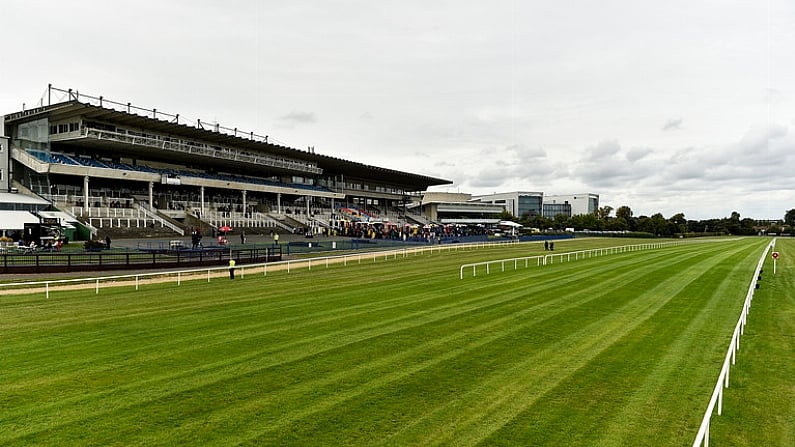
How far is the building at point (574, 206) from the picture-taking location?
186000 millimetres

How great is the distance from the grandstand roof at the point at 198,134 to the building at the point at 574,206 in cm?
10322

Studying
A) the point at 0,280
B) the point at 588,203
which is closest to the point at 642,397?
the point at 0,280

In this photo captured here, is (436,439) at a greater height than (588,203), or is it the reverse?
(588,203)

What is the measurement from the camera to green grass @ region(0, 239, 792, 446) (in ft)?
20.7

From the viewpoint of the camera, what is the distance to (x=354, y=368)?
28.4 feet

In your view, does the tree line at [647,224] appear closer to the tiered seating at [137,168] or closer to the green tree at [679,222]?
the green tree at [679,222]

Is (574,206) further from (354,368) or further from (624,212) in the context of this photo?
(354,368)

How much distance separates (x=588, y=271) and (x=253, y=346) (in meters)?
20.7

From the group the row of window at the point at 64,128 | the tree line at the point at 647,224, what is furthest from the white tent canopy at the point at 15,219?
the tree line at the point at 647,224

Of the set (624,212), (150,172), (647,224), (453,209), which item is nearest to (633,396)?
(150,172)

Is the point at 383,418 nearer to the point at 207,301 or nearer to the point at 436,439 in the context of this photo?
the point at 436,439

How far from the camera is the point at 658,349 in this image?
10.6 meters

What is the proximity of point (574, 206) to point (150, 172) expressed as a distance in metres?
167

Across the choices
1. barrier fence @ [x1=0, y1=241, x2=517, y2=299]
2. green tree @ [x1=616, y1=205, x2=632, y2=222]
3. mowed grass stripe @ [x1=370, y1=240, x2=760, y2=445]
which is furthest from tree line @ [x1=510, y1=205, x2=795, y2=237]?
mowed grass stripe @ [x1=370, y1=240, x2=760, y2=445]
